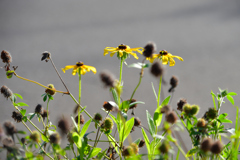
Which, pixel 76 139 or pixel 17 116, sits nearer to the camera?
pixel 76 139

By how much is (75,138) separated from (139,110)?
96 centimetres

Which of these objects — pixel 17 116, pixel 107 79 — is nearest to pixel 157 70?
pixel 107 79

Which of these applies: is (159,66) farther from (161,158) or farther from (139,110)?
(139,110)

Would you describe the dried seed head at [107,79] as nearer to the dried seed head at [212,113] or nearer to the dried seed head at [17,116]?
the dried seed head at [212,113]

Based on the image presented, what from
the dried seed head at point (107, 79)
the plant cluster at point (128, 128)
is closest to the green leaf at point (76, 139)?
the plant cluster at point (128, 128)

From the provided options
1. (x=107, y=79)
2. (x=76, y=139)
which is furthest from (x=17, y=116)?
(x=107, y=79)

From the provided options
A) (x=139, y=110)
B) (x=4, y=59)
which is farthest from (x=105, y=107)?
(x=139, y=110)

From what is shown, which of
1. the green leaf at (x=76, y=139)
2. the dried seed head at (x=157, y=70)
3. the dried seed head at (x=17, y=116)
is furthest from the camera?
the dried seed head at (x=17, y=116)

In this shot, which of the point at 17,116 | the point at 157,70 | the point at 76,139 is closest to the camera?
the point at 157,70

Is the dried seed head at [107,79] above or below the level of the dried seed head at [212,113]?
above

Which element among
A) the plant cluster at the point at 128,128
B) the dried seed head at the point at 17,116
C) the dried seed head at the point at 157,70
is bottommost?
the dried seed head at the point at 17,116

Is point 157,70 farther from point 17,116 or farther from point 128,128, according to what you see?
point 17,116

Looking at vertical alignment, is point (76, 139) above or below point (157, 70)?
below

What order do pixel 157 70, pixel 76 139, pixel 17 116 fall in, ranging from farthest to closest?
pixel 17 116, pixel 76 139, pixel 157 70
